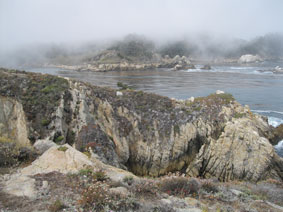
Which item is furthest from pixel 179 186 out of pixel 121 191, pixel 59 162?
pixel 59 162

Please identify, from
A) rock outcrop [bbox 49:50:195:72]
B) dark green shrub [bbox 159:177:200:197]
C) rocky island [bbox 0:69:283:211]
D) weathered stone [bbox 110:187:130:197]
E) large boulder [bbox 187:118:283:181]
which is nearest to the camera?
weathered stone [bbox 110:187:130:197]

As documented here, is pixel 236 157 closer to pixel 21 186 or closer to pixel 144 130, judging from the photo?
pixel 144 130

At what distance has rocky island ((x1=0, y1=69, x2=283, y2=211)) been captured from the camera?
546 centimetres

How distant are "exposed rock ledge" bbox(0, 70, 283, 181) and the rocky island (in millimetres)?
81

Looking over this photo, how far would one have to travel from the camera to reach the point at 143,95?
21453 mm

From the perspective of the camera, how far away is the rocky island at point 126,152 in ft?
17.9

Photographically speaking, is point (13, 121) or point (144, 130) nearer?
point (13, 121)

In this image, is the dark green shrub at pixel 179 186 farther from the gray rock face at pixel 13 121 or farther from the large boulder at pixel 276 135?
the large boulder at pixel 276 135

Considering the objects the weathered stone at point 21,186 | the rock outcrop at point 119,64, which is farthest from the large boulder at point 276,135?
the rock outcrop at point 119,64

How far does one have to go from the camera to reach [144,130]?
1820cm

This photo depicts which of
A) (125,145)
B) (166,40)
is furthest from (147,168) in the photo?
(166,40)

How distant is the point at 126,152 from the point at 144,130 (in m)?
2.80

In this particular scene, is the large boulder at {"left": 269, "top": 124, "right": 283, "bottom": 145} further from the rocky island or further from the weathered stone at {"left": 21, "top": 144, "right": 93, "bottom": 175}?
the weathered stone at {"left": 21, "top": 144, "right": 93, "bottom": 175}

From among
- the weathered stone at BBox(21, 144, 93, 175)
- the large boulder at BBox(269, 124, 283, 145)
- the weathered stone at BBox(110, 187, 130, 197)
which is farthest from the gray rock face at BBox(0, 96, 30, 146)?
the large boulder at BBox(269, 124, 283, 145)
